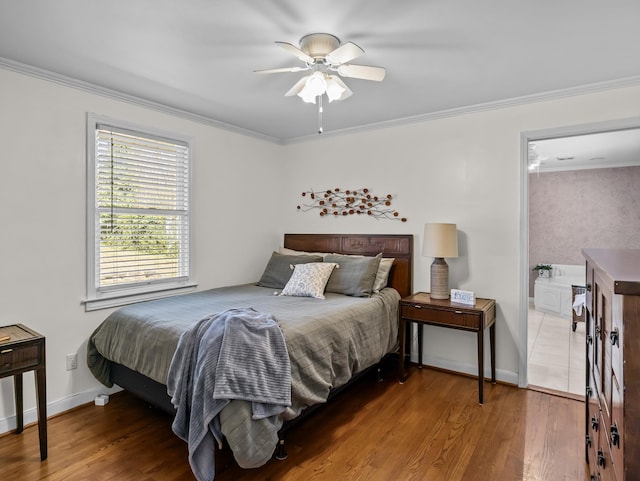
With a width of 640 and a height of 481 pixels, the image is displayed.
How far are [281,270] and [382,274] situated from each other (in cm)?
101

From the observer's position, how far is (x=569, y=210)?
255 inches

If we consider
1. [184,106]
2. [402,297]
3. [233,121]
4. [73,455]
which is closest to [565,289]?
[402,297]

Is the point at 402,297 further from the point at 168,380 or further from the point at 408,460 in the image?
the point at 168,380

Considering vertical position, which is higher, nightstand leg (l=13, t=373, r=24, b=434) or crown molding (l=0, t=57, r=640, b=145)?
crown molding (l=0, t=57, r=640, b=145)

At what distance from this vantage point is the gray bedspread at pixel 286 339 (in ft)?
6.21

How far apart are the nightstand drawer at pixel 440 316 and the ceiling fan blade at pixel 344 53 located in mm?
2017

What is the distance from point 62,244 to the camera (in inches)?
108

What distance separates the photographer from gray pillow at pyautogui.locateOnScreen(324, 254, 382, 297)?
3368 millimetres

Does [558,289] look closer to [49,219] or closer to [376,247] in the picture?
[376,247]

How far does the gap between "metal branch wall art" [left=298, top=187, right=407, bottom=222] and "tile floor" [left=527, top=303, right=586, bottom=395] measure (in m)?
1.88

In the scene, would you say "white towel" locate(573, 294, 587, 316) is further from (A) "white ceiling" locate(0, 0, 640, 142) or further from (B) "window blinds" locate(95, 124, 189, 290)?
(B) "window blinds" locate(95, 124, 189, 290)

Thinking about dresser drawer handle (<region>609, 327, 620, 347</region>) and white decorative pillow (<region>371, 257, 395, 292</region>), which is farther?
white decorative pillow (<region>371, 257, 395, 292</region>)

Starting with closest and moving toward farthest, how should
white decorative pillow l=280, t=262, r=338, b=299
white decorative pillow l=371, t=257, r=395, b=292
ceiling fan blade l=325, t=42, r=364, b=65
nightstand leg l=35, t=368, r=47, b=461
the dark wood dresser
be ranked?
the dark wood dresser, ceiling fan blade l=325, t=42, r=364, b=65, nightstand leg l=35, t=368, r=47, b=461, white decorative pillow l=280, t=262, r=338, b=299, white decorative pillow l=371, t=257, r=395, b=292

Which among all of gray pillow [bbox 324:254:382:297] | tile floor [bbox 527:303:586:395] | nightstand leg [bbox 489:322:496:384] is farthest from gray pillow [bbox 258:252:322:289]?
tile floor [bbox 527:303:586:395]
